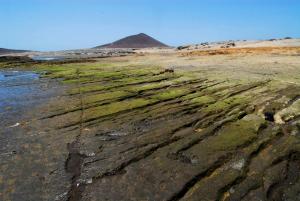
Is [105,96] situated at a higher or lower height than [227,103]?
lower

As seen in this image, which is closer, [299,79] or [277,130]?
[277,130]

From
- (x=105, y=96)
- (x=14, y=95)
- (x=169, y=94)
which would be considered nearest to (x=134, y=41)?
(x=14, y=95)

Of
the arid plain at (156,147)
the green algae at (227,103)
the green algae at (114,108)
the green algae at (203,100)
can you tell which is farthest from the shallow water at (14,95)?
the green algae at (227,103)

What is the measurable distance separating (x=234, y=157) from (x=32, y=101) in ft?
35.9

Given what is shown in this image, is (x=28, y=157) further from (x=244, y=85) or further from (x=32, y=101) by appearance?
(x=244, y=85)

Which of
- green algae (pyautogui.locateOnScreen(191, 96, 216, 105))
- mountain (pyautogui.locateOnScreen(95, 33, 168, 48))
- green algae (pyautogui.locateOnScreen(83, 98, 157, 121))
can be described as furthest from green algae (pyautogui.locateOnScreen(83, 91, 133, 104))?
mountain (pyautogui.locateOnScreen(95, 33, 168, 48))

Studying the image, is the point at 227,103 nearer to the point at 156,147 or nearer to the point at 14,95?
the point at 156,147

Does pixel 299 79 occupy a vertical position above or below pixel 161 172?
below

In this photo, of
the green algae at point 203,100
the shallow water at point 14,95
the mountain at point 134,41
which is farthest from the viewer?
the mountain at point 134,41

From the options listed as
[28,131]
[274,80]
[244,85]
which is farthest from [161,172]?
[274,80]

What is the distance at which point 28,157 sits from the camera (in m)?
8.04

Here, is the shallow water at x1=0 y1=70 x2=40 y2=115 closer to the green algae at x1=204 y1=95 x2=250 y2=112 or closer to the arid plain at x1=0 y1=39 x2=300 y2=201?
the arid plain at x1=0 y1=39 x2=300 y2=201

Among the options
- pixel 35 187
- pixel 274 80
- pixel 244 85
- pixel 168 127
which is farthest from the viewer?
pixel 274 80

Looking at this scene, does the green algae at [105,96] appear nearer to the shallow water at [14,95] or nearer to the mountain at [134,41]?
the shallow water at [14,95]
